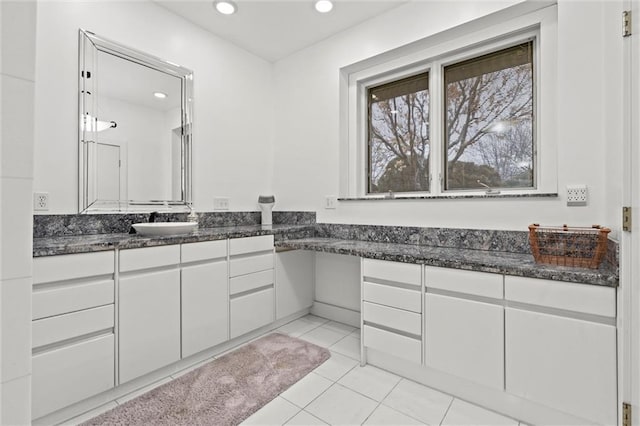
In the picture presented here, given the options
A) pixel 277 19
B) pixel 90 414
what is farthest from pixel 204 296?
pixel 277 19

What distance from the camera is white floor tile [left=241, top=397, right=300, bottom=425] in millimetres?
1543

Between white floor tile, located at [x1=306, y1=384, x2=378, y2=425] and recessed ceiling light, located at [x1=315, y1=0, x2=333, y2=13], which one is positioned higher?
recessed ceiling light, located at [x1=315, y1=0, x2=333, y2=13]

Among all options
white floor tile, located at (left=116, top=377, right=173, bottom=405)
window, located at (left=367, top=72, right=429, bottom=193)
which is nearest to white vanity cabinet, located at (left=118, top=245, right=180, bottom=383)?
white floor tile, located at (left=116, top=377, right=173, bottom=405)

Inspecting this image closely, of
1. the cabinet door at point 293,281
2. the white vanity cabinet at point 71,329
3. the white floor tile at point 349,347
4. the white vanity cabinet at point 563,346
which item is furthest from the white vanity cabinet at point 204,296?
the white vanity cabinet at point 563,346

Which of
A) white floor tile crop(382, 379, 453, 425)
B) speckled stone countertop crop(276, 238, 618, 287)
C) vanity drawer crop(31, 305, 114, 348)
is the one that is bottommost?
white floor tile crop(382, 379, 453, 425)

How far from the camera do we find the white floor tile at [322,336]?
2439 millimetres

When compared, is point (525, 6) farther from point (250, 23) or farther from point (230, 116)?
point (230, 116)

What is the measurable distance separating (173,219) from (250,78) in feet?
5.59

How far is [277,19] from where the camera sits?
8.65ft

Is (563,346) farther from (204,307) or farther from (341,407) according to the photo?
(204,307)

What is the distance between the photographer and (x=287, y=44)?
9.99ft

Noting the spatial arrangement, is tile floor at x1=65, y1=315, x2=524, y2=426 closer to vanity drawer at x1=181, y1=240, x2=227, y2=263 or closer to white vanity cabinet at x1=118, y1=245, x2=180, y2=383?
white vanity cabinet at x1=118, y1=245, x2=180, y2=383

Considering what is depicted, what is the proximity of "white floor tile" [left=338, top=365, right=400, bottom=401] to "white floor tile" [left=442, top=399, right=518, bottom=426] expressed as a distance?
356 millimetres

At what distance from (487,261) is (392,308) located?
0.63 m
